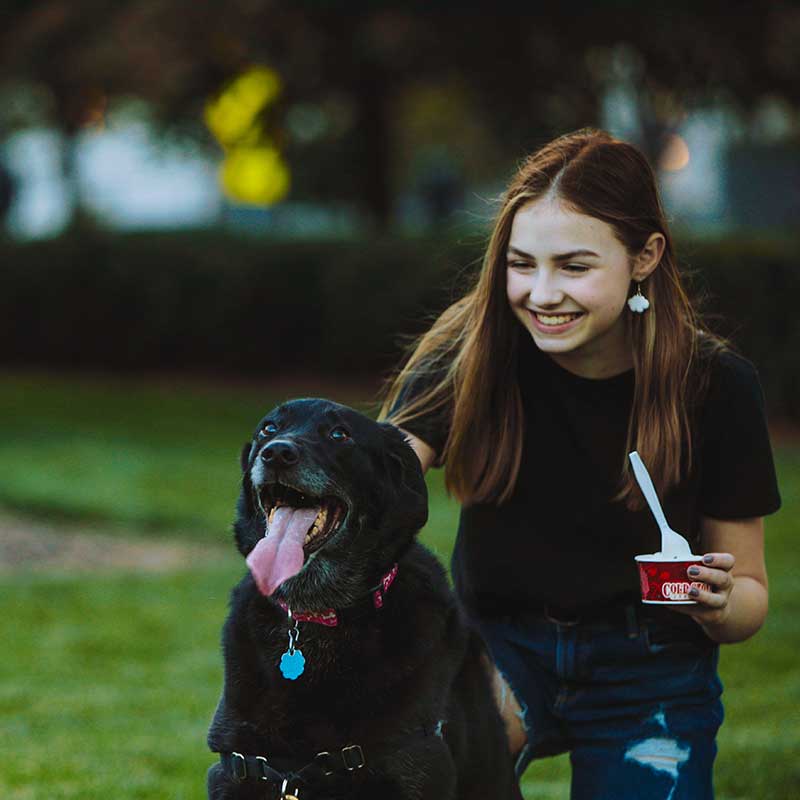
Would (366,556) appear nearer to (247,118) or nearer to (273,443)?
(273,443)

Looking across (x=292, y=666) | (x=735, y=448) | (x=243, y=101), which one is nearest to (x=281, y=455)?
(x=292, y=666)

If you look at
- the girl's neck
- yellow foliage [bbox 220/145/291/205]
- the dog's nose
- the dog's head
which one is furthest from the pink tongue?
yellow foliage [bbox 220/145/291/205]

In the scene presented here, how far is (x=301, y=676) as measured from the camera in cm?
306

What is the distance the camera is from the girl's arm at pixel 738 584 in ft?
11.2

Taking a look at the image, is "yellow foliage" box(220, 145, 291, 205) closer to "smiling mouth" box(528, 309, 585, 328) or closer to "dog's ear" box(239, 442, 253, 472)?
"smiling mouth" box(528, 309, 585, 328)

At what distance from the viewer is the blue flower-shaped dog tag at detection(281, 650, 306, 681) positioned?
303 cm

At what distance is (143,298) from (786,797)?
38.9 ft

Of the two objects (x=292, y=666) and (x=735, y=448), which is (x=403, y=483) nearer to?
(x=292, y=666)

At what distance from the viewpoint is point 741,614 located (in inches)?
140

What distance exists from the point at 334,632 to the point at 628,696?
36.4 inches

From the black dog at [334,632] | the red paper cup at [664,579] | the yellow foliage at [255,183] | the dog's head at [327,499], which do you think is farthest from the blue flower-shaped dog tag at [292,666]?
the yellow foliage at [255,183]

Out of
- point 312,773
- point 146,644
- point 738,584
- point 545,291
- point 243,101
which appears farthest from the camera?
point 243,101

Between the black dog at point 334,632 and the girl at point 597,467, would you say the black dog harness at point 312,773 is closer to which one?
the black dog at point 334,632

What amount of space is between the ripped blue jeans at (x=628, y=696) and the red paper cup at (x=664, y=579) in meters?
0.61
